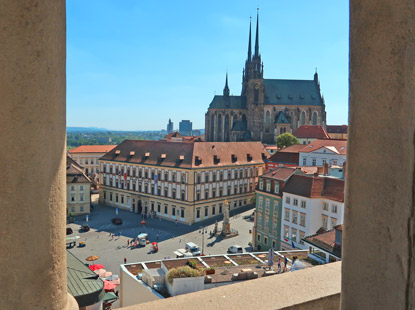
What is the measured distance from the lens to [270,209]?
1393 inches

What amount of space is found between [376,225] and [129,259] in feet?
111

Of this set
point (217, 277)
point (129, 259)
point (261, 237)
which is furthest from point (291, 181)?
point (217, 277)

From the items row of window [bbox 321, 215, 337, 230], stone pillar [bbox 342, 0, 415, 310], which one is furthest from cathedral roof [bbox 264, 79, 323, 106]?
stone pillar [bbox 342, 0, 415, 310]

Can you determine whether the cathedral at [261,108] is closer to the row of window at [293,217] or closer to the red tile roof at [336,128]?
the red tile roof at [336,128]

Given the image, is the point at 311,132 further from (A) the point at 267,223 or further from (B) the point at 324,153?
(A) the point at 267,223

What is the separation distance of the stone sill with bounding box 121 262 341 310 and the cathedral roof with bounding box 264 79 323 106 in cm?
10144

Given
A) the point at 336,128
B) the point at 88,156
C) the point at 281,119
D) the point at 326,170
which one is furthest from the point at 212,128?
the point at 326,170

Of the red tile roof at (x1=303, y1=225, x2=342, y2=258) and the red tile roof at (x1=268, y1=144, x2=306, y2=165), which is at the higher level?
the red tile roof at (x1=268, y1=144, x2=306, y2=165)

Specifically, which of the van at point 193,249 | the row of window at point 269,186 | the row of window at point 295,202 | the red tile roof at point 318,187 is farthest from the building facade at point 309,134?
the van at point 193,249

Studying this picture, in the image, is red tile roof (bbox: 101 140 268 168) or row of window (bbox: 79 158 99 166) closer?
red tile roof (bbox: 101 140 268 168)

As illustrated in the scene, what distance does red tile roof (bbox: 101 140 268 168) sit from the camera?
5100 cm

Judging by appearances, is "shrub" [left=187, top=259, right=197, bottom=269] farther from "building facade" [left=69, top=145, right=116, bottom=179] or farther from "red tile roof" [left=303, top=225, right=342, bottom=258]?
"building facade" [left=69, top=145, right=116, bottom=179]

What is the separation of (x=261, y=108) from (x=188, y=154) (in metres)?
54.7

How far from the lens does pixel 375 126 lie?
2.31m
